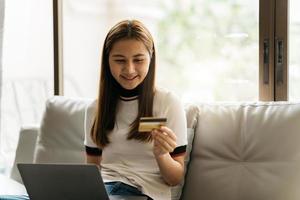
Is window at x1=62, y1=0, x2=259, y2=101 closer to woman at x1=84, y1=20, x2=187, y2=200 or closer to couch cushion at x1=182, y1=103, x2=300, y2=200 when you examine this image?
couch cushion at x1=182, y1=103, x2=300, y2=200

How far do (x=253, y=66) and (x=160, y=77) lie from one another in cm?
52

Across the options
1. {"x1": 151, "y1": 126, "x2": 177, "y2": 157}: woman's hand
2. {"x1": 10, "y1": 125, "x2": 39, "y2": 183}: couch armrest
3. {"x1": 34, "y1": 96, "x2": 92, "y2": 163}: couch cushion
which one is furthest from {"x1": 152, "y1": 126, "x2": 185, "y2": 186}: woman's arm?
{"x1": 10, "y1": 125, "x2": 39, "y2": 183}: couch armrest

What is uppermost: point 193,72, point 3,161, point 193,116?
point 193,72

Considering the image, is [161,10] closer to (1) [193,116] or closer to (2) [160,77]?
(2) [160,77]

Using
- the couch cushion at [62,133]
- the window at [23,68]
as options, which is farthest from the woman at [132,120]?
the window at [23,68]

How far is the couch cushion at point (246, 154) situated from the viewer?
184cm

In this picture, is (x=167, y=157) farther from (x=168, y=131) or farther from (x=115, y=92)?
(x=115, y=92)

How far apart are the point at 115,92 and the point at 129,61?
17 centimetres

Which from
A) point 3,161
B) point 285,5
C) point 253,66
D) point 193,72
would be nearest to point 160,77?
point 193,72

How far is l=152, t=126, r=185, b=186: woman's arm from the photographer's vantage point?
1.70m

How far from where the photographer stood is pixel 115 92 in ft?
6.51

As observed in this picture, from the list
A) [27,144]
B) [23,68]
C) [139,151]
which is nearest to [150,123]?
[139,151]

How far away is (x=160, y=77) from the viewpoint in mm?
2701

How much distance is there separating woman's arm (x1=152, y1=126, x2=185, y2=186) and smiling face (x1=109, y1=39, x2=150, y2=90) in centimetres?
27
